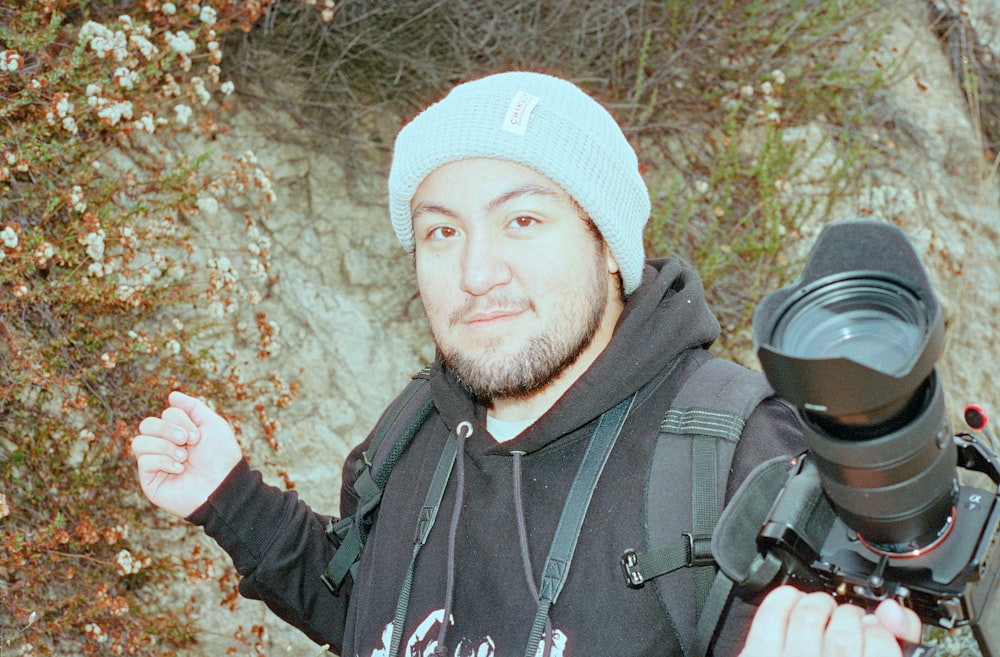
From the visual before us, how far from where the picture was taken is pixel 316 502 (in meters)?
4.23

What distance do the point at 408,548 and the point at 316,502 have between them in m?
2.23

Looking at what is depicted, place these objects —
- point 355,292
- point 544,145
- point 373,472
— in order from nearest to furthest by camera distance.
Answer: point 544,145
point 373,472
point 355,292

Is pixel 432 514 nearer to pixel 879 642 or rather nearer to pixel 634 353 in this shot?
pixel 634 353

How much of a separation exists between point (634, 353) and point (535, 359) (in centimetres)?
22

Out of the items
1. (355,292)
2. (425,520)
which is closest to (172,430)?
(425,520)

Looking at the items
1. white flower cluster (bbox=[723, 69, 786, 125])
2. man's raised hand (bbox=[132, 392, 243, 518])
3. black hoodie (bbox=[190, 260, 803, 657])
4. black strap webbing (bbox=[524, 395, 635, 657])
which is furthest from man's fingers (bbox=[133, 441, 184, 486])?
white flower cluster (bbox=[723, 69, 786, 125])

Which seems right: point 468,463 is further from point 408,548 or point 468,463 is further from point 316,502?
point 316,502

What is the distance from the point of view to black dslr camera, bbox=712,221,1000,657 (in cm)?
120

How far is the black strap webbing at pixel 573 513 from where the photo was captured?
175 centimetres

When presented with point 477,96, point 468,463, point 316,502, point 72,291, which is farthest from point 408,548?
point 316,502

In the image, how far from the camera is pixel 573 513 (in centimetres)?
183

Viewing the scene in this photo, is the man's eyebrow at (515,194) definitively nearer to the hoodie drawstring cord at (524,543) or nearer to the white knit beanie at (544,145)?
the white knit beanie at (544,145)

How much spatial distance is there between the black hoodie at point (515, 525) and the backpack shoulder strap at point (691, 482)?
0.08ft

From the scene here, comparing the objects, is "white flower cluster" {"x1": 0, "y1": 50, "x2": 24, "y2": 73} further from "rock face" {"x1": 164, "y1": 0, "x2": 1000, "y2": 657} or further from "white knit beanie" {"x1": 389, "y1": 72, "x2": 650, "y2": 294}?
"white knit beanie" {"x1": 389, "y1": 72, "x2": 650, "y2": 294}
